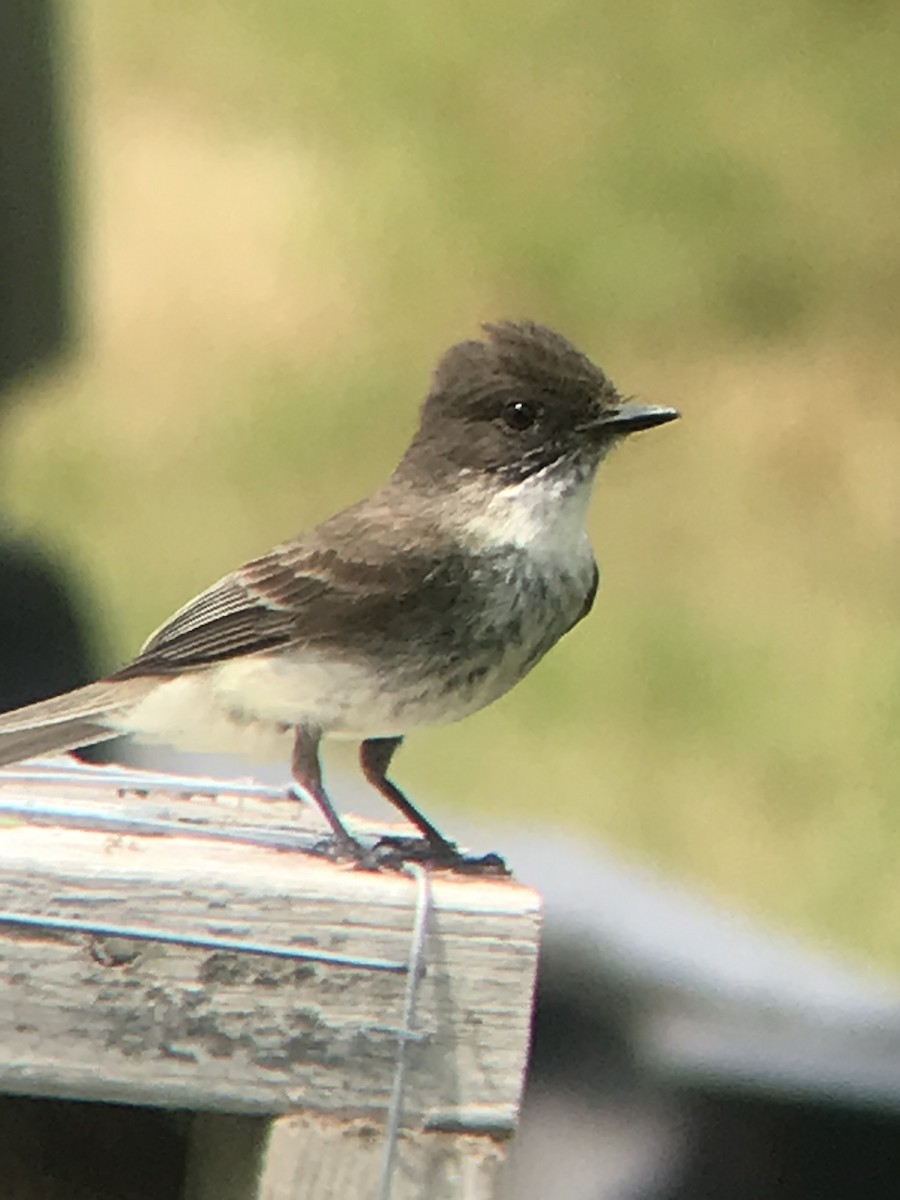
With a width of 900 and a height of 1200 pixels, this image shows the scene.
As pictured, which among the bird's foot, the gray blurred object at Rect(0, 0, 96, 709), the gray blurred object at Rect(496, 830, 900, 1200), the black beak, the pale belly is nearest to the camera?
the bird's foot

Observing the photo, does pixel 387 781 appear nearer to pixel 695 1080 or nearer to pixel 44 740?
pixel 44 740

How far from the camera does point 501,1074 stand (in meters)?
2.44

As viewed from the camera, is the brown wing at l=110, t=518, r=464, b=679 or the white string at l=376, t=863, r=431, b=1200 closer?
the white string at l=376, t=863, r=431, b=1200

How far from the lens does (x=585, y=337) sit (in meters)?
8.52

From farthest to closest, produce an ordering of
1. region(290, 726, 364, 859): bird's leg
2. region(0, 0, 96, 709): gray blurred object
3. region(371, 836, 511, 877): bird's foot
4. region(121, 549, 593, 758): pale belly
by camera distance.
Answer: region(0, 0, 96, 709): gray blurred object < region(121, 549, 593, 758): pale belly < region(290, 726, 364, 859): bird's leg < region(371, 836, 511, 877): bird's foot

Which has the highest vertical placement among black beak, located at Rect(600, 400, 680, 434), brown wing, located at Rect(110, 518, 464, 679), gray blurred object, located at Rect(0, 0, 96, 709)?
gray blurred object, located at Rect(0, 0, 96, 709)

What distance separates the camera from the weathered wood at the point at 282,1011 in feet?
7.86

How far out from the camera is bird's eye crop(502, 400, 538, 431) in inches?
133

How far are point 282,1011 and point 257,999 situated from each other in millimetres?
27

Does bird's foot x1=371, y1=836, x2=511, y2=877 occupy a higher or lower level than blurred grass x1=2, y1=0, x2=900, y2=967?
lower

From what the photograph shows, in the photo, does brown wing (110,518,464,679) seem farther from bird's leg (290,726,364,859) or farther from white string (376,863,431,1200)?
white string (376,863,431,1200)

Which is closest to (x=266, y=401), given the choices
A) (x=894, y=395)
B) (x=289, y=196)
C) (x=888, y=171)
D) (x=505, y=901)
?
(x=289, y=196)

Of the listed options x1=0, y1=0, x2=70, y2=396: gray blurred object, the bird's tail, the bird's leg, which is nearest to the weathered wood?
the bird's leg

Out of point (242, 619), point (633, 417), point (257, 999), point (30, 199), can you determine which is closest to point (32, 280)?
point (30, 199)
